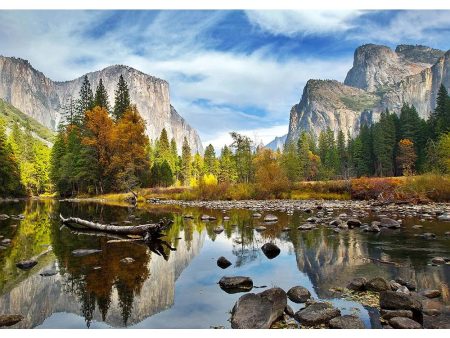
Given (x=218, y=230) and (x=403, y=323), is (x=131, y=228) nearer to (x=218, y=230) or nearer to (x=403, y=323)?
(x=218, y=230)

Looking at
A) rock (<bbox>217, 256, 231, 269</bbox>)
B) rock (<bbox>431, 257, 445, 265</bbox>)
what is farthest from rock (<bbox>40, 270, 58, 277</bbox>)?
rock (<bbox>431, 257, 445, 265</bbox>)

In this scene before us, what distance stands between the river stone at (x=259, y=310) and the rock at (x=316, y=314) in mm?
281

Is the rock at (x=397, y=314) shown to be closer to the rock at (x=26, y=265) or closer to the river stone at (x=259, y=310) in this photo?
the river stone at (x=259, y=310)

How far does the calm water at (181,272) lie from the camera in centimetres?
545

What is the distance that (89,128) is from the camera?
139 ft

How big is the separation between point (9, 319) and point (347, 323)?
176 inches

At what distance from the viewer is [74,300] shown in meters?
5.92

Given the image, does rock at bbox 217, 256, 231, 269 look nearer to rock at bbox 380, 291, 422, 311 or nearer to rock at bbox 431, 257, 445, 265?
rock at bbox 380, 291, 422, 311

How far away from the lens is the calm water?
5453 mm

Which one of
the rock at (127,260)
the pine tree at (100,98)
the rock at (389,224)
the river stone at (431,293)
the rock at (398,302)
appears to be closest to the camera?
the rock at (398,302)

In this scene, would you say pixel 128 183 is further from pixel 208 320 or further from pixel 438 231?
pixel 208 320

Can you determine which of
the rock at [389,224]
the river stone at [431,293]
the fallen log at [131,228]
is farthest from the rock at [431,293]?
the rock at [389,224]

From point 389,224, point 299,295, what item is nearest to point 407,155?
point 389,224
